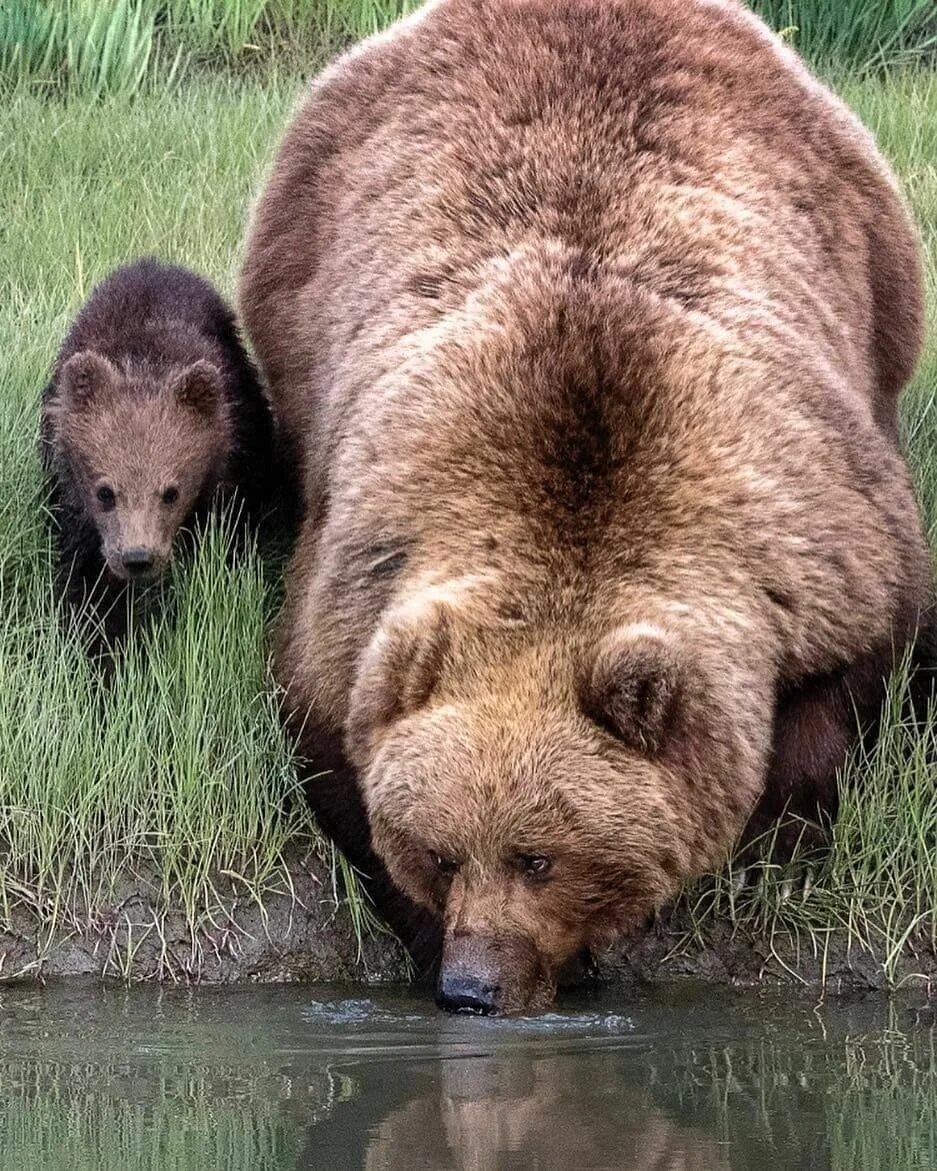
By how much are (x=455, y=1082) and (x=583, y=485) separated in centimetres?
144

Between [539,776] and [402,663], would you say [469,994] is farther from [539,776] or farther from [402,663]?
[402,663]

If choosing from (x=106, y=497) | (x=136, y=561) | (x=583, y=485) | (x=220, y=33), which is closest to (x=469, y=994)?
(x=583, y=485)

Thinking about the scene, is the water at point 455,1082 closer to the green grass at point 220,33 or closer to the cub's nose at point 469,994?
the cub's nose at point 469,994

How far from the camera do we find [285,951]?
6090 mm

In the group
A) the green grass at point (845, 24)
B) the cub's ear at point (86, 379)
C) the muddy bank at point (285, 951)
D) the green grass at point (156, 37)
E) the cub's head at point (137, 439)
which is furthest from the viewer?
the green grass at point (845, 24)

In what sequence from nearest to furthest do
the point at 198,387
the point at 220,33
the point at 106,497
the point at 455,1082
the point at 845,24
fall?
the point at 455,1082
the point at 106,497
the point at 198,387
the point at 845,24
the point at 220,33

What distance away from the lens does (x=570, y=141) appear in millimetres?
6145

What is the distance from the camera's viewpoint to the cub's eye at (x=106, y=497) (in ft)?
22.0

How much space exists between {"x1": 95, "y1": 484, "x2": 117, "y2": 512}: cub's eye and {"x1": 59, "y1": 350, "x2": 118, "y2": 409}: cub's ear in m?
0.29

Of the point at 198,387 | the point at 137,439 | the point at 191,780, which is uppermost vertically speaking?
the point at 198,387

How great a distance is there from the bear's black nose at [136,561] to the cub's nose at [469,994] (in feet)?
5.77

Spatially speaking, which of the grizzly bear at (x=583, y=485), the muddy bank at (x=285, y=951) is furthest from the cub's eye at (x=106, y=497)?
the muddy bank at (x=285, y=951)

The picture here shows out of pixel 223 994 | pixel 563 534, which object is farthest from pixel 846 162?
pixel 223 994

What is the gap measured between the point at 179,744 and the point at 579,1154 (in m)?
2.29
